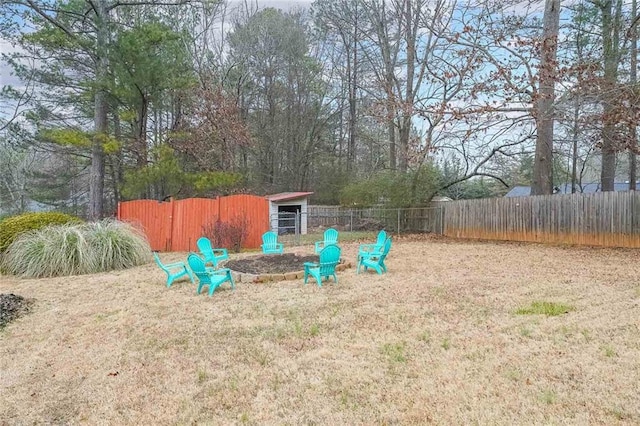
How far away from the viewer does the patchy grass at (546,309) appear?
14.2 feet

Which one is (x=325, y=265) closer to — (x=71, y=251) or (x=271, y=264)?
(x=271, y=264)

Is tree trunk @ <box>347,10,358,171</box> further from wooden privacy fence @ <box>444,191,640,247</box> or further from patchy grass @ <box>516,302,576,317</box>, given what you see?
patchy grass @ <box>516,302,576,317</box>

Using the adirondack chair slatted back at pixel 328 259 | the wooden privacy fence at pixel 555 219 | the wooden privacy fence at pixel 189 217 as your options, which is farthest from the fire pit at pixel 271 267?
the wooden privacy fence at pixel 555 219

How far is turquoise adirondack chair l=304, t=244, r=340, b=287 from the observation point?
6164mm

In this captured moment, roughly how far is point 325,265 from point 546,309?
304 centimetres

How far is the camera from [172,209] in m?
11.8

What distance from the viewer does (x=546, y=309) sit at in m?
4.45

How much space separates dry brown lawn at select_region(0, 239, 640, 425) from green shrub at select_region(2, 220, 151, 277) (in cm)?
189

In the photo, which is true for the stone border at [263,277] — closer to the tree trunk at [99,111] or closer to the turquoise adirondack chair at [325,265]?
the turquoise adirondack chair at [325,265]

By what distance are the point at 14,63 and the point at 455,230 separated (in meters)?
15.3

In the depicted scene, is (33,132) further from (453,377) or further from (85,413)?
(453,377)

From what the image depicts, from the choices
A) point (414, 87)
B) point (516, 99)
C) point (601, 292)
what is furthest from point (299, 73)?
point (601, 292)

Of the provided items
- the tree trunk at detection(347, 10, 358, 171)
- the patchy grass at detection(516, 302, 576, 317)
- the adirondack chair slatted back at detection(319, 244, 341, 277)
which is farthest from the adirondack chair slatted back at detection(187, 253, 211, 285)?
the tree trunk at detection(347, 10, 358, 171)

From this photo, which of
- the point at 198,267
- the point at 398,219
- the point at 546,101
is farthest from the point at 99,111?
the point at 546,101
